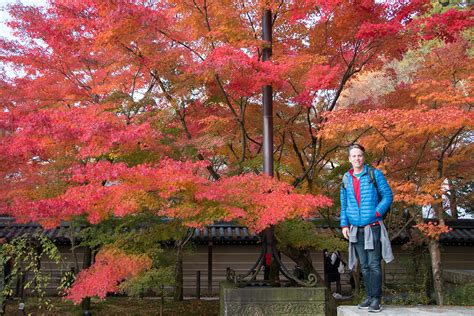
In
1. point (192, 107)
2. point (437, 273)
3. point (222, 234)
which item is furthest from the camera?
point (222, 234)

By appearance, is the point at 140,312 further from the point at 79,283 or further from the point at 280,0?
the point at 280,0

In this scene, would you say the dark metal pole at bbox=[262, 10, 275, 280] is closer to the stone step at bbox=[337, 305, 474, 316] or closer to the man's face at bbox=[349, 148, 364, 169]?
the stone step at bbox=[337, 305, 474, 316]

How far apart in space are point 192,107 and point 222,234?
7.96 m

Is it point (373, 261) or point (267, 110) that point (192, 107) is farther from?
point (373, 261)

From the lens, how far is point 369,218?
15.7ft

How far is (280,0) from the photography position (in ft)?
31.9

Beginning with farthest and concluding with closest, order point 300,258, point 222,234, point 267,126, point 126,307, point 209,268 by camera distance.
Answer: point 222,234, point 209,268, point 126,307, point 300,258, point 267,126

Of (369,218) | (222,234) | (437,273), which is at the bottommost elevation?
(437,273)

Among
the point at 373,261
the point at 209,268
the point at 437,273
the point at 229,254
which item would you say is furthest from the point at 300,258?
the point at 229,254

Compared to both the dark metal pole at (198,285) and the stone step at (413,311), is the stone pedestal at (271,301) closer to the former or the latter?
the stone step at (413,311)

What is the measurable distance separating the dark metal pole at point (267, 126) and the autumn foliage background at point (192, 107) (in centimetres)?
20

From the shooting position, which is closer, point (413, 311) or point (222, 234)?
point (413, 311)

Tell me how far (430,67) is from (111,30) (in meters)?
7.38

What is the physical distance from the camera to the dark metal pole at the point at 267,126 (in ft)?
28.4
